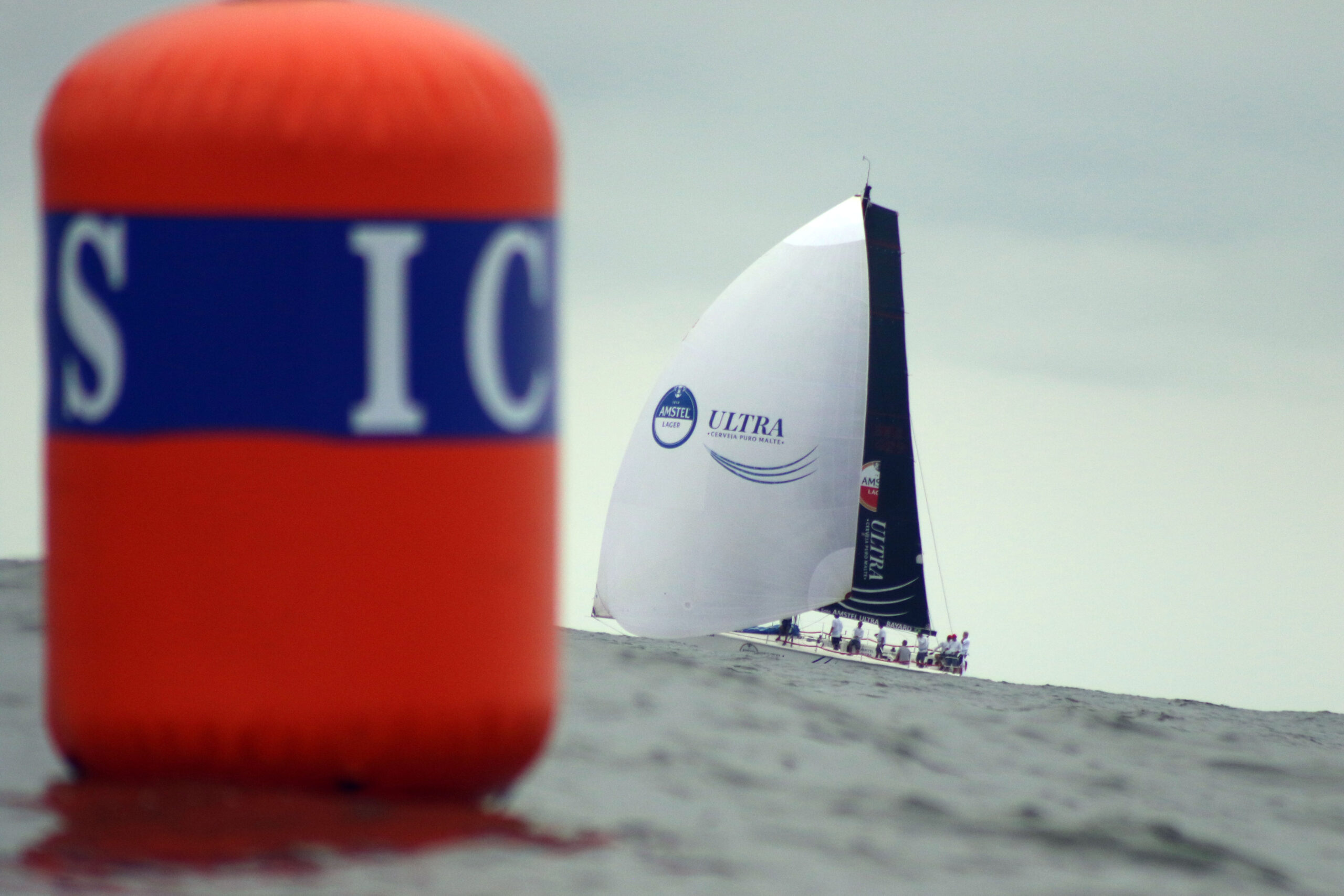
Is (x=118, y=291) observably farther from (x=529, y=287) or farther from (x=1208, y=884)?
(x=1208, y=884)

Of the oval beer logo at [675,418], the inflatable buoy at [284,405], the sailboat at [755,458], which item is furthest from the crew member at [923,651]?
the inflatable buoy at [284,405]

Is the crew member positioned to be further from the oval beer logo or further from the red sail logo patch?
the oval beer logo

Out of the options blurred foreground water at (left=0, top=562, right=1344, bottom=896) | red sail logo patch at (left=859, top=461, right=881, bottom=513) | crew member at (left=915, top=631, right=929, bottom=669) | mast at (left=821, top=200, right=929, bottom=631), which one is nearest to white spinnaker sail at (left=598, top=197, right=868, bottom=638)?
mast at (left=821, top=200, right=929, bottom=631)

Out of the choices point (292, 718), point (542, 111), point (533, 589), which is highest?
point (542, 111)

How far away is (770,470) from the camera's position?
23.6 metres

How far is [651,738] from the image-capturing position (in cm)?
622

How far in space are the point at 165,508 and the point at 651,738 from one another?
2508mm

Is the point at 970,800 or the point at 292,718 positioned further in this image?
the point at 970,800

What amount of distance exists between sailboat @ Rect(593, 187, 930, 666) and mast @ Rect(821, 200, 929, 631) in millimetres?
589

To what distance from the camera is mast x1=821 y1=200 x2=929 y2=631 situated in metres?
25.2

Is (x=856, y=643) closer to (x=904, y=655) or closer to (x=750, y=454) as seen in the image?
(x=904, y=655)

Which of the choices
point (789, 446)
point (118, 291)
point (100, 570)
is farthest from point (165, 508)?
point (789, 446)

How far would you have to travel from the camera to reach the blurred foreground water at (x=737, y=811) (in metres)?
4.00

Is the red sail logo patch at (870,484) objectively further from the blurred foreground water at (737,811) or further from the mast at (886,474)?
the blurred foreground water at (737,811)
